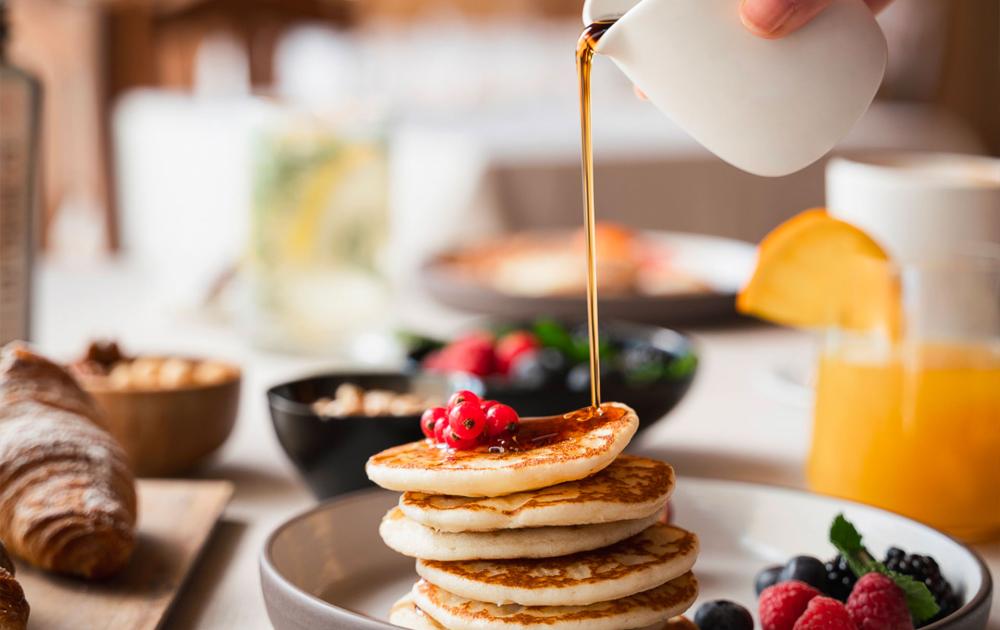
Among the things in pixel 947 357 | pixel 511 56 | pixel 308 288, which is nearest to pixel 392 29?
pixel 511 56

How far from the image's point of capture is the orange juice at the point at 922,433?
1182 millimetres

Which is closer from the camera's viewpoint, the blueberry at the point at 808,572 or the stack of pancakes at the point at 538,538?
the stack of pancakes at the point at 538,538

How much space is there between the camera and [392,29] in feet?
21.9

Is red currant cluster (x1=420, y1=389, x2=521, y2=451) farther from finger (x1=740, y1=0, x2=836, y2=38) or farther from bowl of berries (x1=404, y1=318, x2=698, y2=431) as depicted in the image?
bowl of berries (x1=404, y1=318, x2=698, y2=431)

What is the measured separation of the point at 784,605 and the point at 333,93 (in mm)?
2135

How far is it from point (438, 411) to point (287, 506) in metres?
0.45

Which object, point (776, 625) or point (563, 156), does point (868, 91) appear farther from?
point (563, 156)

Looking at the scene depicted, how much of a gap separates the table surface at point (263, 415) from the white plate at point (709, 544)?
0.07 meters

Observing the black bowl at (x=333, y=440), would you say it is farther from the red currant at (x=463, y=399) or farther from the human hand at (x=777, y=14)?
the human hand at (x=777, y=14)

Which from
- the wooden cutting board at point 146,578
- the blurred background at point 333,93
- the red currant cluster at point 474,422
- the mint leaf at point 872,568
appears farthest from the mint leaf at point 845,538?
the blurred background at point 333,93

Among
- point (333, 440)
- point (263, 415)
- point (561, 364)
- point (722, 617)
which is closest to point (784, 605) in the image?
point (722, 617)

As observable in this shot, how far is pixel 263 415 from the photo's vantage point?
66.4 inches

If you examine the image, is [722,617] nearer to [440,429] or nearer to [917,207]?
[440,429]

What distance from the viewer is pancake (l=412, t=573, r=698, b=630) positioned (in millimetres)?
808
